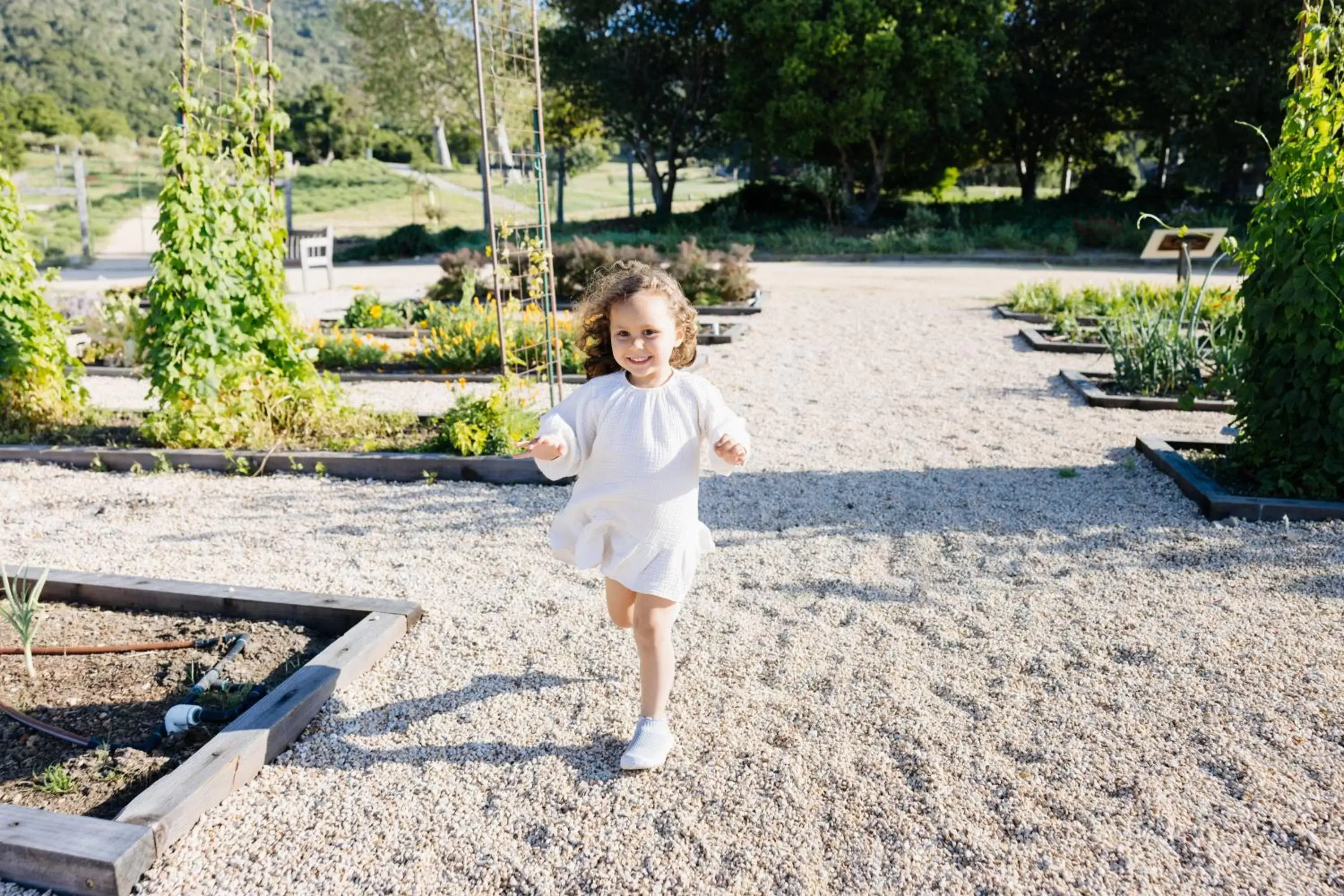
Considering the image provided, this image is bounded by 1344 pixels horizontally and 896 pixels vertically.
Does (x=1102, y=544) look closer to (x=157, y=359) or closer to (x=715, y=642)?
(x=715, y=642)

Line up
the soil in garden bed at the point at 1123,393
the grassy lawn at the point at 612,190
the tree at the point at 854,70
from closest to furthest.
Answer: the soil in garden bed at the point at 1123,393 < the tree at the point at 854,70 < the grassy lawn at the point at 612,190

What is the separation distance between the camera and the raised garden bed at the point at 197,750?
7.15ft

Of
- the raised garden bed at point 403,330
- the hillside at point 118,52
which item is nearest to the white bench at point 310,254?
the raised garden bed at point 403,330

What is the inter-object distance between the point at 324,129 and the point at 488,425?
50.8 m

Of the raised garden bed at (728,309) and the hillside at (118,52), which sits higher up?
the hillside at (118,52)

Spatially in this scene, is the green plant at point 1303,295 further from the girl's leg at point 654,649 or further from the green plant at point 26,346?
the green plant at point 26,346

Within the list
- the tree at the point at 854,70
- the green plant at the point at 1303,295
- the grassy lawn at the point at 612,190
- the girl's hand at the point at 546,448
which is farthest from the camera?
the grassy lawn at the point at 612,190

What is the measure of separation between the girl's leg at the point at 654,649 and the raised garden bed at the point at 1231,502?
3272mm

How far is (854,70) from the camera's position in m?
22.3

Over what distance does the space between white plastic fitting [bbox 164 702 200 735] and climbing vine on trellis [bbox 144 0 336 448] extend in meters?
3.27

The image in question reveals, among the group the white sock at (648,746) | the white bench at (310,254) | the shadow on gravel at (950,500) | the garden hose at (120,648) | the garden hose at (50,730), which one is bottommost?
the white sock at (648,746)

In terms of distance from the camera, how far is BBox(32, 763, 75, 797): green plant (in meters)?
2.48

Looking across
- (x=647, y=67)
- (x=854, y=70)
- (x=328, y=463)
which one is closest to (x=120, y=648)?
(x=328, y=463)

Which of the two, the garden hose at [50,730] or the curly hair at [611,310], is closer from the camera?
the curly hair at [611,310]
